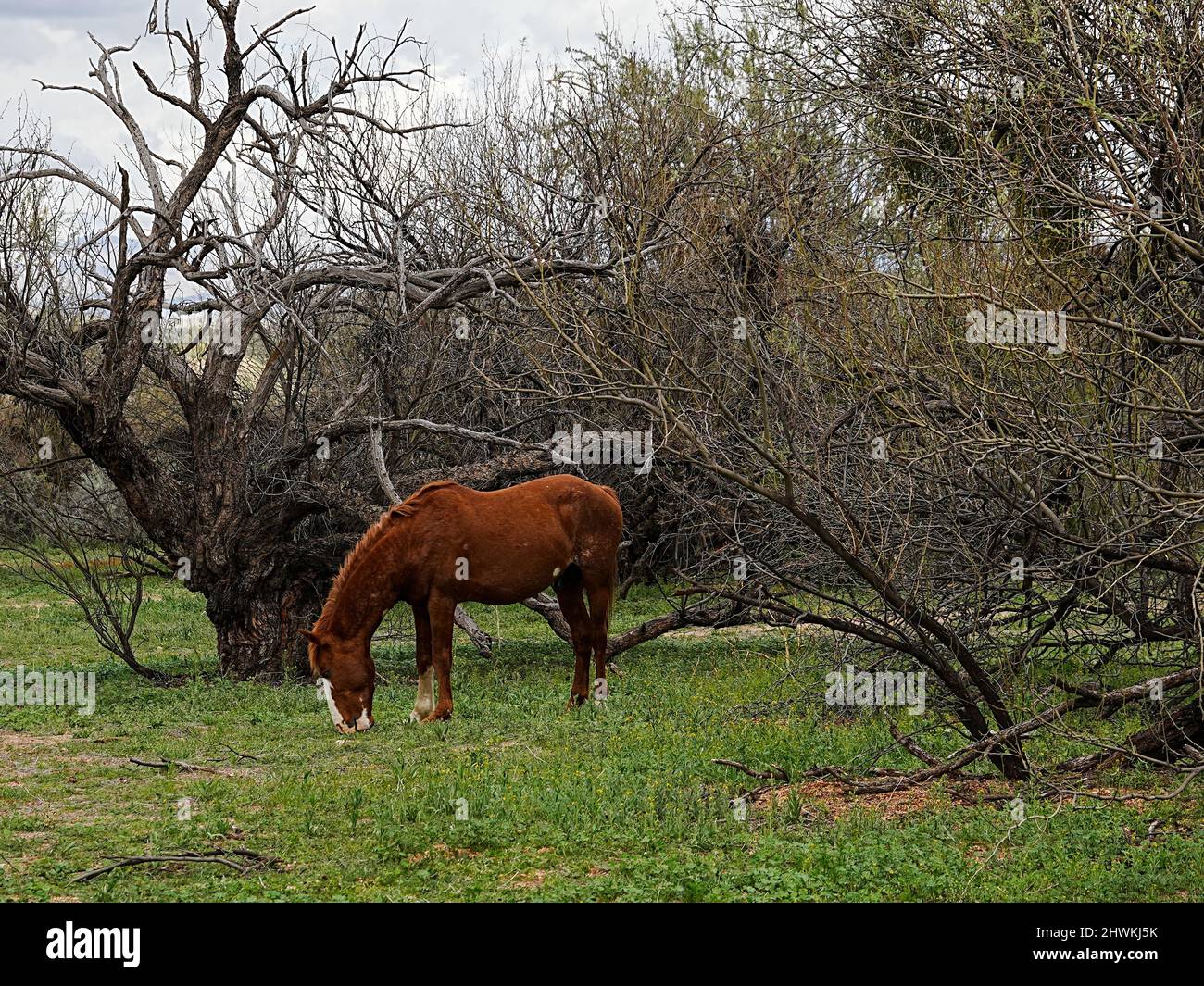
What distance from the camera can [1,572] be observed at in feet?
89.9

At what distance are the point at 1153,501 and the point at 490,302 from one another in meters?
10.5

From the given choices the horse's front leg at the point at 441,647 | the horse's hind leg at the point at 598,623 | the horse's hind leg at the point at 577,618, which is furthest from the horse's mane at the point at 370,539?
the horse's hind leg at the point at 598,623

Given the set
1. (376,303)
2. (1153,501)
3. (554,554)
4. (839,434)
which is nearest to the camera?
(1153,501)

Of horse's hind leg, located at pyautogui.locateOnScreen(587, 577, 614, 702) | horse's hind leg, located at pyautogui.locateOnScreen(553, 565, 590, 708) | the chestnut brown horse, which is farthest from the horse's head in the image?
horse's hind leg, located at pyautogui.locateOnScreen(587, 577, 614, 702)

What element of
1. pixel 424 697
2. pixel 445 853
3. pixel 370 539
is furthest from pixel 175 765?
pixel 445 853

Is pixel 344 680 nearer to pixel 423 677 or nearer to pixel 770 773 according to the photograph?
pixel 423 677

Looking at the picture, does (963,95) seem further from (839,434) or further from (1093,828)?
(1093,828)

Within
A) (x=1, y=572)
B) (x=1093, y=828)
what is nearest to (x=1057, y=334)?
(x=1093, y=828)

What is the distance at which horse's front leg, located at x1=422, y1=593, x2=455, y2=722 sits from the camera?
11922 mm

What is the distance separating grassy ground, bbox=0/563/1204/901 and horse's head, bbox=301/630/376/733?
0.24 metres

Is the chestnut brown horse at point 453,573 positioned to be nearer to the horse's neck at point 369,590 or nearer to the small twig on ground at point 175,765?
the horse's neck at point 369,590

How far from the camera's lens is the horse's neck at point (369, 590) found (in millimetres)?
11633

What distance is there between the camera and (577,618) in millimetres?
13508

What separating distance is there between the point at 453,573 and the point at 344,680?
1.56m
